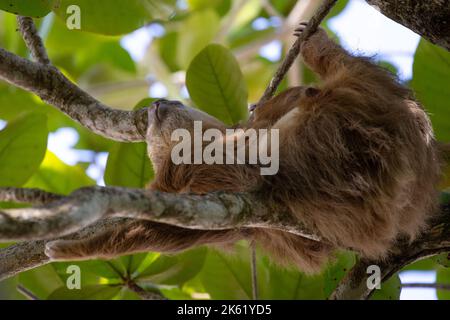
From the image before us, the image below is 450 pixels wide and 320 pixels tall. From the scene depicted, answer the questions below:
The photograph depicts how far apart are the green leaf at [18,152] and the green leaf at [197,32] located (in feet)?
6.06

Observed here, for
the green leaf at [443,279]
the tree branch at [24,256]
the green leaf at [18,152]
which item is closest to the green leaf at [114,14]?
the green leaf at [18,152]

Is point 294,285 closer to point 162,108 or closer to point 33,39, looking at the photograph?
point 162,108

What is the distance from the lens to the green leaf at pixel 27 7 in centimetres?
280

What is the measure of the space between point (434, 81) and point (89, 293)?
207 centimetres

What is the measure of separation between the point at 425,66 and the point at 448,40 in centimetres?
114

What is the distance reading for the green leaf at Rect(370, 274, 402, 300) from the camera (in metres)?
3.11

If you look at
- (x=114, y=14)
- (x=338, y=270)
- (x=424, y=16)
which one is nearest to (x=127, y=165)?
(x=114, y=14)

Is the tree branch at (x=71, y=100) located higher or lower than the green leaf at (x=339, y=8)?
lower

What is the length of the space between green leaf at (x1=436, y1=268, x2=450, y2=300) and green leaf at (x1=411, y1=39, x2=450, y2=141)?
93 cm

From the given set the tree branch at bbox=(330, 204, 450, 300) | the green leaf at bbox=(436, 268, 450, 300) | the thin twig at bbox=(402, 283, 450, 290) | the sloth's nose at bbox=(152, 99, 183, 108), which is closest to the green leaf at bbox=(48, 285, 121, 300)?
the sloth's nose at bbox=(152, 99, 183, 108)
